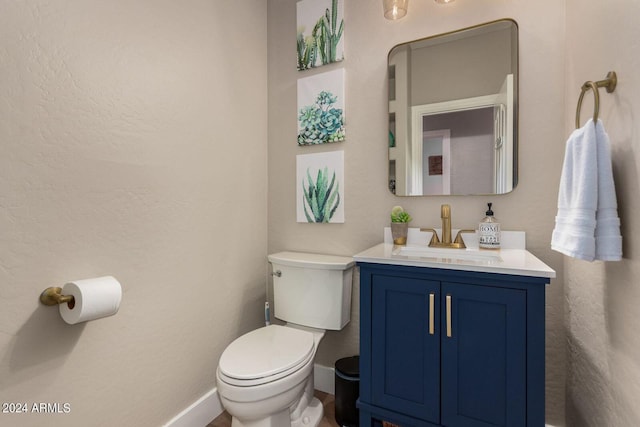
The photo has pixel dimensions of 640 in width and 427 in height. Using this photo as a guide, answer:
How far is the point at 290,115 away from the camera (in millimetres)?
2041

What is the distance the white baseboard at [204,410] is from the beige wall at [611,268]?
119 cm

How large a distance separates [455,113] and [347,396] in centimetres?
155

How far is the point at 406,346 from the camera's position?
126cm

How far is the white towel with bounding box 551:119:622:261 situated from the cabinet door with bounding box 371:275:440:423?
0.47 m

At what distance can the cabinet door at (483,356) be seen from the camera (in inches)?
42.8

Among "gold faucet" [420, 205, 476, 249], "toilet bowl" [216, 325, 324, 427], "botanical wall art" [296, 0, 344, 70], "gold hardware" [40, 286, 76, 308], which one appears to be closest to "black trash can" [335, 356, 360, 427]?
"toilet bowl" [216, 325, 324, 427]

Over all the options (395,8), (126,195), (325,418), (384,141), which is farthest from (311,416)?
(395,8)

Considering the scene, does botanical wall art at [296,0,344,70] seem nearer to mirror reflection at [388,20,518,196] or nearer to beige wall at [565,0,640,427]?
mirror reflection at [388,20,518,196]

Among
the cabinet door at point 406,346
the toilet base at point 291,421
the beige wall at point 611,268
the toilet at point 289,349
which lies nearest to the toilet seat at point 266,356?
the toilet at point 289,349

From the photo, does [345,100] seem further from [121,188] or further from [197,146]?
[121,188]

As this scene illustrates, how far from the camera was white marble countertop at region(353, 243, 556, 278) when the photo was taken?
1.08 metres

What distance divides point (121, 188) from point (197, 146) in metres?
0.45

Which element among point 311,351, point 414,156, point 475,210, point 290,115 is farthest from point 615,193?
point 290,115

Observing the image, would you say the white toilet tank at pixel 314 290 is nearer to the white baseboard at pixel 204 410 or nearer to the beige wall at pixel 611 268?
the white baseboard at pixel 204 410
